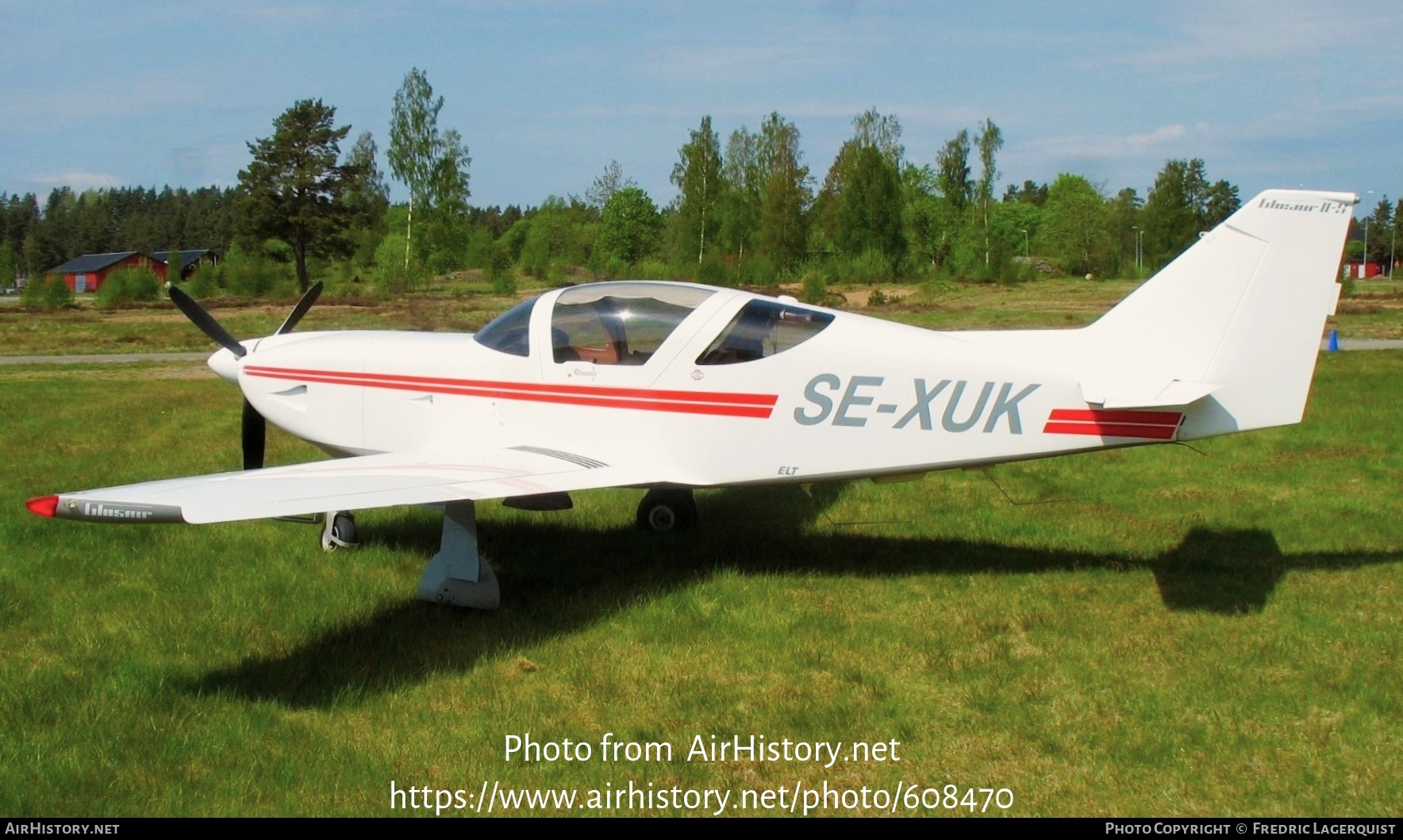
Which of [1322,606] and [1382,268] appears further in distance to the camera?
[1382,268]

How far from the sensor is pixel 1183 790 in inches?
171

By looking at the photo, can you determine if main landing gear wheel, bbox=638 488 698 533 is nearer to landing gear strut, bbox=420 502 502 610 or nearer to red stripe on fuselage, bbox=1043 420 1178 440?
landing gear strut, bbox=420 502 502 610

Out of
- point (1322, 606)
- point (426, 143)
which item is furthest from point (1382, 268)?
point (1322, 606)

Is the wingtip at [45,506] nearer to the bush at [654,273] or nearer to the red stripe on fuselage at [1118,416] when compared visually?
the red stripe on fuselage at [1118,416]

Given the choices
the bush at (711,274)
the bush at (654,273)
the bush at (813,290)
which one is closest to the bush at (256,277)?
the bush at (654,273)

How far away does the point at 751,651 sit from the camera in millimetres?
5953

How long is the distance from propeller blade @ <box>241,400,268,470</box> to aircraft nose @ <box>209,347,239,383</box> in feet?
0.77

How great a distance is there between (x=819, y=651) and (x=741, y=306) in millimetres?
2306

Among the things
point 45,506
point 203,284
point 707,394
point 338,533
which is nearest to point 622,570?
point 707,394

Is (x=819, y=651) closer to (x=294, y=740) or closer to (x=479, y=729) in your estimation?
(x=479, y=729)

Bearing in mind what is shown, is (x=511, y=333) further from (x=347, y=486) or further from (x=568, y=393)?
(x=347, y=486)

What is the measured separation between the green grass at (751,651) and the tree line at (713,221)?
14803mm

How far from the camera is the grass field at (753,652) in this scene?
4.50 meters

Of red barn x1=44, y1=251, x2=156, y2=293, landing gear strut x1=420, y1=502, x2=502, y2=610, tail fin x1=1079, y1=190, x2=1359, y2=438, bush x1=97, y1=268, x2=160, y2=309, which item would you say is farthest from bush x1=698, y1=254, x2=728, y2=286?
red barn x1=44, y1=251, x2=156, y2=293
